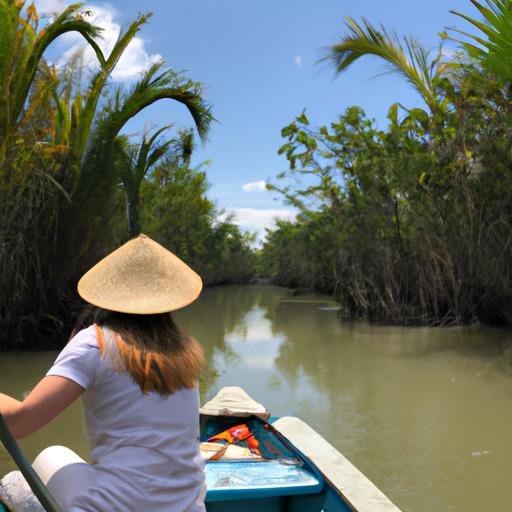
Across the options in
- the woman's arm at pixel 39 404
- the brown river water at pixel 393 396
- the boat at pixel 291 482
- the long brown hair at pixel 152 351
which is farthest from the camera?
the brown river water at pixel 393 396

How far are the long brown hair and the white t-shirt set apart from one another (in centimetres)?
2

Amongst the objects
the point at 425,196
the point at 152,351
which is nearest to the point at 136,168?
the point at 425,196

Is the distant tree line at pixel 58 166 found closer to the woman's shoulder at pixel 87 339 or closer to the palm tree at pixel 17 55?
the palm tree at pixel 17 55

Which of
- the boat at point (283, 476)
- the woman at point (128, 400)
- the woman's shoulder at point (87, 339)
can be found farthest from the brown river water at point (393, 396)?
the woman's shoulder at point (87, 339)

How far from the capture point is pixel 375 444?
4973mm

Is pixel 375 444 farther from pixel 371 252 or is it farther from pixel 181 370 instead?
pixel 371 252

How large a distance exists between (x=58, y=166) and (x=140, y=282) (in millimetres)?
7201

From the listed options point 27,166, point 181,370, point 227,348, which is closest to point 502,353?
point 227,348

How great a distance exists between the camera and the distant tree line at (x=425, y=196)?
33.6ft

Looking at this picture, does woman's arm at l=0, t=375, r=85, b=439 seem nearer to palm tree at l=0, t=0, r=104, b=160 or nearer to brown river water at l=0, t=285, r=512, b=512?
brown river water at l=0, t=285, r=512, b=512

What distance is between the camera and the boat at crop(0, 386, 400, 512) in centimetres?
277

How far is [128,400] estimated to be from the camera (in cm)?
158

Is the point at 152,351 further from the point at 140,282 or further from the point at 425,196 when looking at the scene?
the point at 425,196

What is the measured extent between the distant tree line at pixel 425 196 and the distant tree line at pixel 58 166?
392 cm
